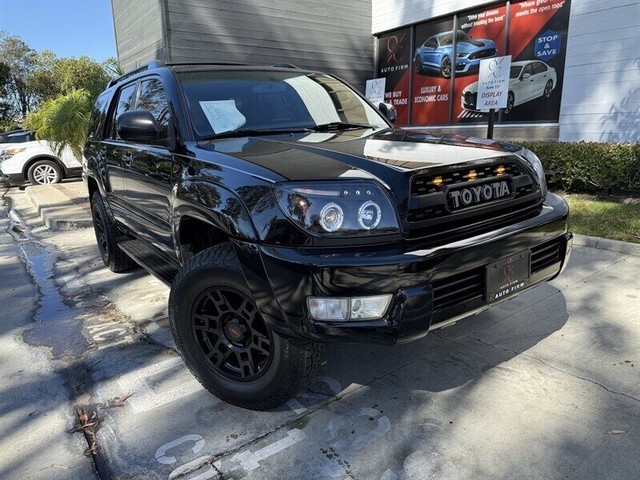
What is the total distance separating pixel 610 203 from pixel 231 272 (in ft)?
19.9

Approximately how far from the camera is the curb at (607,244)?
4779 mm

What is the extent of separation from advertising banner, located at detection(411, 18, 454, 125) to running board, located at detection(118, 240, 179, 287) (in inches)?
336

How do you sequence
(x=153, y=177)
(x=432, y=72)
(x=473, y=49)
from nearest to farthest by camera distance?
(x=153, y=177)
(x=473, y=49)
(x=432, y=72)

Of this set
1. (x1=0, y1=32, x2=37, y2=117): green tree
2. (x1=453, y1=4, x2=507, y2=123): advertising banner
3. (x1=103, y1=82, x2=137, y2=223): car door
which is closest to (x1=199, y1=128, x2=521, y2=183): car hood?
(x1=103, y1=82, x2=137, y2=223): car door

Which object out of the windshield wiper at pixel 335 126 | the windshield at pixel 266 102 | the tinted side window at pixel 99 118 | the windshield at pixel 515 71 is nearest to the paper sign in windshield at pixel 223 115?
the windshield at pixel 266 102

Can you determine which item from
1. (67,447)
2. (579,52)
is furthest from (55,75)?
(67,447)

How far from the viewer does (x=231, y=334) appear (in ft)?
8.27

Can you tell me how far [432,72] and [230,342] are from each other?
10.1 metres

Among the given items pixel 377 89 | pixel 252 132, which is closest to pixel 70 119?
pixel 377 89

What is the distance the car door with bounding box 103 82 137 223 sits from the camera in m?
3.91

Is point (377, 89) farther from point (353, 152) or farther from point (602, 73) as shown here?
point (353, 152)

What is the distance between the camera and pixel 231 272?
2.29 meters

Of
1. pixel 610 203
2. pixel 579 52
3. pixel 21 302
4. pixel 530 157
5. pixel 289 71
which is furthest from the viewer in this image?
pixel 579 52

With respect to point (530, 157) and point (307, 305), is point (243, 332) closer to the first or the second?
point (307, 305)
